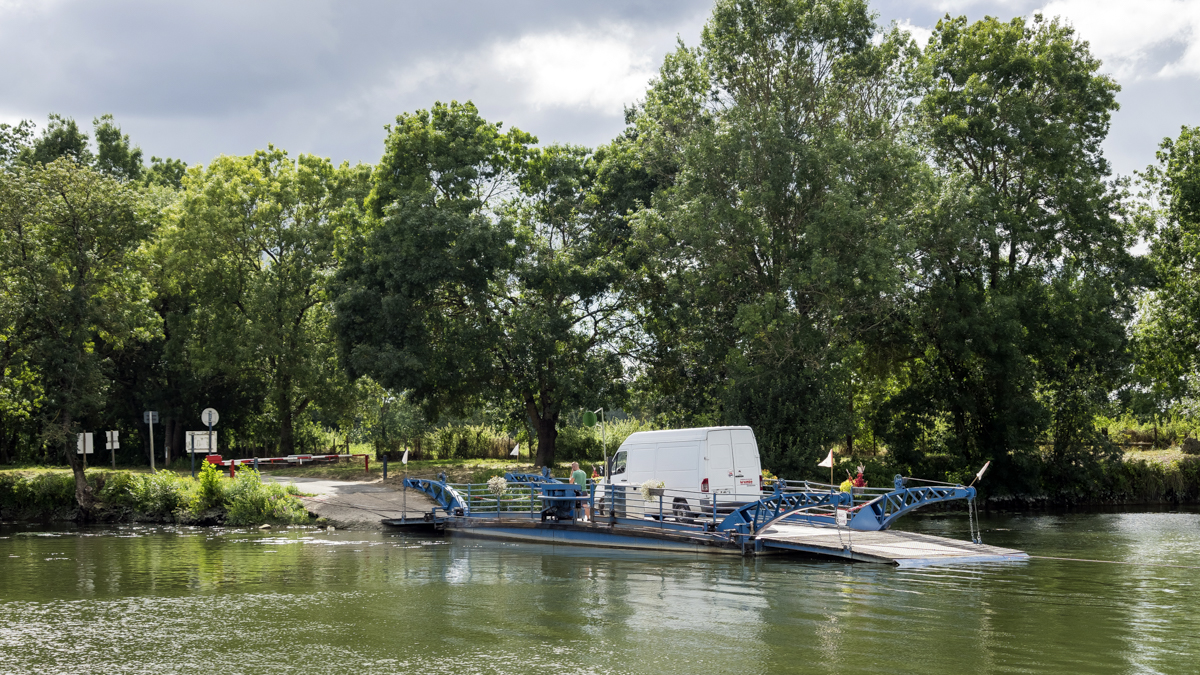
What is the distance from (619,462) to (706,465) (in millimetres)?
3074

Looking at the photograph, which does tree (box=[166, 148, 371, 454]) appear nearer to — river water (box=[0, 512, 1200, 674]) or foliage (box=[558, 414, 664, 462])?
foliage (box=[558, 414, 664, 462])

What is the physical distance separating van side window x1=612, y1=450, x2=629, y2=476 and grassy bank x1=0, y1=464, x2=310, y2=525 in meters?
11.4

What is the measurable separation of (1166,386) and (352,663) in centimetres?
4202

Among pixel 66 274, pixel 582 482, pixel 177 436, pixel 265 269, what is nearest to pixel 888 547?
pixel 582 482

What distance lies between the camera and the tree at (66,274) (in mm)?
33562

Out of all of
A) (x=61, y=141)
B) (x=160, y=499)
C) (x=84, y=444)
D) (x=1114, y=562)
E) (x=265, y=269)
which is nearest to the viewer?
(x=1114, y=562)

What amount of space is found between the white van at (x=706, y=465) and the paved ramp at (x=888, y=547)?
134cm

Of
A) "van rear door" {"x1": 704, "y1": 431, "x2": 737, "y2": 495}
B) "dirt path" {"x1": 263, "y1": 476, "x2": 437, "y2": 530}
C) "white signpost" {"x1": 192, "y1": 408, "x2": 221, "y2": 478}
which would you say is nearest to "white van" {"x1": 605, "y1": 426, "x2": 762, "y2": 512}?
"van rear door" {"x1": 704, "y1": 431, "x2": 737, "y2": 495}

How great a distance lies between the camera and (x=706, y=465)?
2325 centimetres

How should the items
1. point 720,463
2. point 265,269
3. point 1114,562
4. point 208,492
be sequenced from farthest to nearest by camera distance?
point 265,269 < point 208,492 < point 720,463 < point 1114,562

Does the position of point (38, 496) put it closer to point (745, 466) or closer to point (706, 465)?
point (706, 465)

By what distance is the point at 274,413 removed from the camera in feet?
186

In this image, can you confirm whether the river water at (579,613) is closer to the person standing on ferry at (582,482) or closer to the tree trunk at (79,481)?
the person standing on ferry at (582,482)

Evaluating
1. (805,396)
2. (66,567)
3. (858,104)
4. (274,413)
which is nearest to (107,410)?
(274,413)
